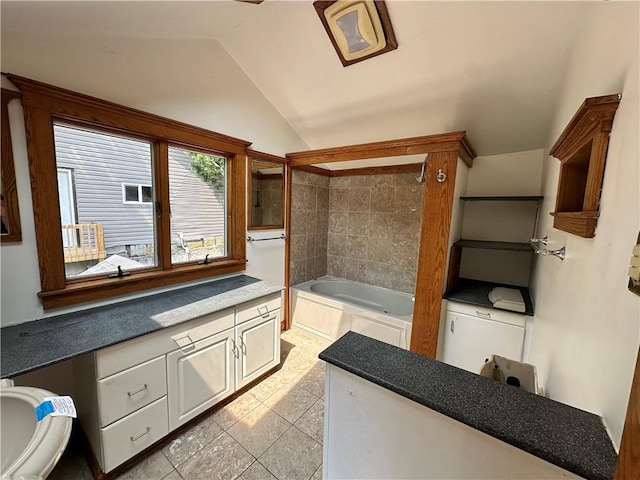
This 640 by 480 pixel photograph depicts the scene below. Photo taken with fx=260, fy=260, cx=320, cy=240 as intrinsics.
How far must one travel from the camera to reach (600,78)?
0.98m

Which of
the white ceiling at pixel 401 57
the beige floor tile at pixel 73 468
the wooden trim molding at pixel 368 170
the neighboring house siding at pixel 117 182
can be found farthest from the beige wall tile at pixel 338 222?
the beige floor tile at pixel 73 468

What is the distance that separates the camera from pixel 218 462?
1.51 m

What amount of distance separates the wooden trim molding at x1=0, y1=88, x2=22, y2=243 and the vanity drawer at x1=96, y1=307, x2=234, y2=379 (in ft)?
2.49

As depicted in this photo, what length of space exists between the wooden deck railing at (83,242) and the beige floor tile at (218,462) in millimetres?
1379

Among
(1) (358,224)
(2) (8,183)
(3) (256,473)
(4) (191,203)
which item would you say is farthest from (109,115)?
(1) (358,224)

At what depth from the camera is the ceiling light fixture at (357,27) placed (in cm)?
146

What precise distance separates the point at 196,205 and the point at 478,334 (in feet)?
8.53

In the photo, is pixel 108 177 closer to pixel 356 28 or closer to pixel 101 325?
pixel 101 325

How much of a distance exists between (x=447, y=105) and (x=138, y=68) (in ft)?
7.02

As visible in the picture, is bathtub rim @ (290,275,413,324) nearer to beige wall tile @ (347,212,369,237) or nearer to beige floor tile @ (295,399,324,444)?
beige wall tile @ (347,212,369,237)

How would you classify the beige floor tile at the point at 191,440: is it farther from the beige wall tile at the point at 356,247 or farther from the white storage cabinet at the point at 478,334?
the beige wall tile at the point at 356,247

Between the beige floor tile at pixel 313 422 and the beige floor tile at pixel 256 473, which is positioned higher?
the beige floor tile at pixel 313 422

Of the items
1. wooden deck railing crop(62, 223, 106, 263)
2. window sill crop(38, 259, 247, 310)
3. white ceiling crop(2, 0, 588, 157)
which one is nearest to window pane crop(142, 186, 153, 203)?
wooden deck railing crop(62, 223, 106, 263)

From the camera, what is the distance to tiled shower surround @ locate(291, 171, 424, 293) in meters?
3.18
